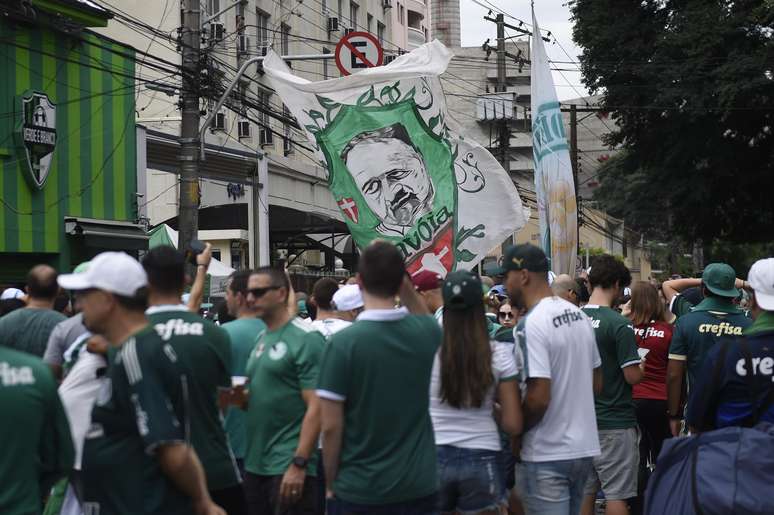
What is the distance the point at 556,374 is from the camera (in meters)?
6.00

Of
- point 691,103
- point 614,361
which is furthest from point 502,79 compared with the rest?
point 614,361

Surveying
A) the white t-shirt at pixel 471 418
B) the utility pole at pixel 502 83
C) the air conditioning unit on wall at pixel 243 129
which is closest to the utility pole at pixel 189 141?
the white t-shirt at pixel 471 418

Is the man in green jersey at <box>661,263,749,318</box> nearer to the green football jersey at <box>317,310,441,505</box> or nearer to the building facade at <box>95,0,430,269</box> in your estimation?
the green football jersey at <box>317,310,441,505</box>

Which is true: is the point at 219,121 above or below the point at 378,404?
above

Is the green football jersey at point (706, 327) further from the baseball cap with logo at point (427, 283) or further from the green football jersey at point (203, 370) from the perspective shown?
the green football jersey at point (203, 370)

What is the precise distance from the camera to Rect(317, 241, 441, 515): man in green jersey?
16.1ft

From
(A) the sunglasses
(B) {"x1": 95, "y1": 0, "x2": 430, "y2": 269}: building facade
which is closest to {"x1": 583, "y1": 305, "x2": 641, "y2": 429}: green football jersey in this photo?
(A) the sunglasses

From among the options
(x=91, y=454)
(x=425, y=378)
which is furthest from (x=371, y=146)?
(x=91, y=454)

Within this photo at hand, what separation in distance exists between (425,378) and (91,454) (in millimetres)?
1474

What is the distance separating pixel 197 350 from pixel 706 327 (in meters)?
4.30

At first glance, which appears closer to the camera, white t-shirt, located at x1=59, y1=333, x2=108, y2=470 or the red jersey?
white t-shirt, located at x1=59, y1=333, x2=108, y2=470

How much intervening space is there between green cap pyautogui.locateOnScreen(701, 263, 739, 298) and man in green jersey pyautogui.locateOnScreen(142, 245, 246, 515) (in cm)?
407

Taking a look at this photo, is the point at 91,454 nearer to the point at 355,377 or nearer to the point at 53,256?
the point at 355,377

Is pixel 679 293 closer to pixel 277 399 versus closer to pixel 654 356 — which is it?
pixel 654 356
